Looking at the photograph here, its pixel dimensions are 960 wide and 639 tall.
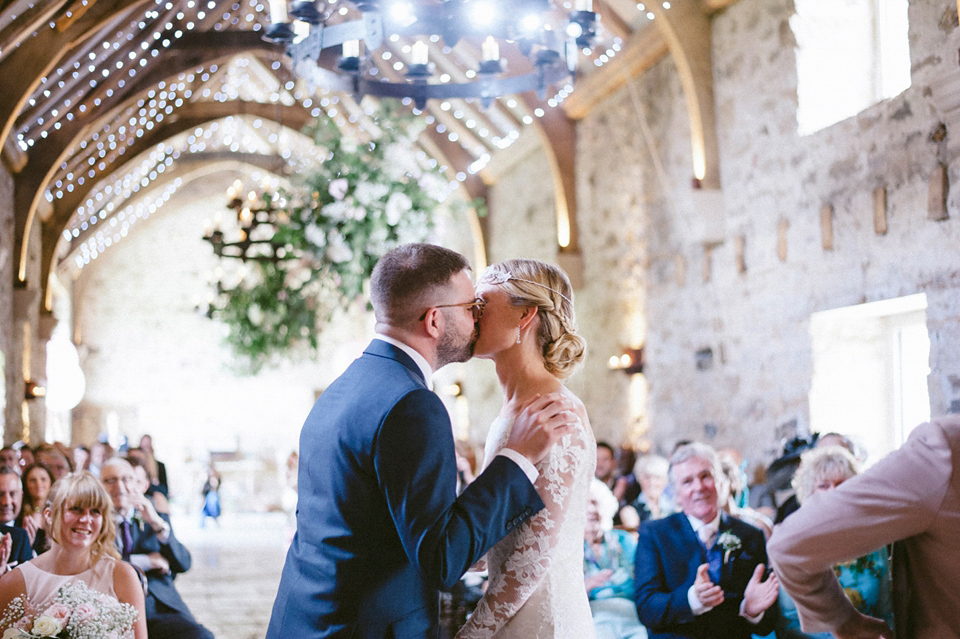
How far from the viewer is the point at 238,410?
710 inches

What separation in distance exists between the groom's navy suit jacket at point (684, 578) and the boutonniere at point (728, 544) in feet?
0.05

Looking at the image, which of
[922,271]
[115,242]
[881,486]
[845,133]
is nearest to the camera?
[881,486]

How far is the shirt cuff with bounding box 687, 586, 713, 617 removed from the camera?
2773 millimetres

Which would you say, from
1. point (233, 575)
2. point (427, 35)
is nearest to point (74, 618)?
point (427, 35)

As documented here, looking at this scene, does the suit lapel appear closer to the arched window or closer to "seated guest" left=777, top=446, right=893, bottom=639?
"seated guest" left=777, top=446, right=893, bottom=639

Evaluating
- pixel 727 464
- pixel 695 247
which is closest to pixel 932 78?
pixel 727 464

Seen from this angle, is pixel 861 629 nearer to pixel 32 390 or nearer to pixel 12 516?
pixel 12 516

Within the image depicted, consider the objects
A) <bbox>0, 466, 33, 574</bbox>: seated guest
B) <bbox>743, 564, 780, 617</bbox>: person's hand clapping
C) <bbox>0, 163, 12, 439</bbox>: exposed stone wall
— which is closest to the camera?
<bbox>743, 564, 780, 617</bbox>: person's hand clapping

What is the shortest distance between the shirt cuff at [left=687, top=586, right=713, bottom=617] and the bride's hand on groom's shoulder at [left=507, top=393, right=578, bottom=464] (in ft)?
3.93

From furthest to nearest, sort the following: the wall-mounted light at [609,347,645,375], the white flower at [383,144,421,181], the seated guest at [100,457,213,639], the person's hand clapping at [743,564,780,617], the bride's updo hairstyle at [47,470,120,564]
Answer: the wall-mounted light at [609,347,645,375] → the white flower at [383,144,421,181] → the seated guest at [100,457,213,639] → the bride's updo hairstyle at [47,470,120,564] → the person's hand clapping at [743,564,780,617]

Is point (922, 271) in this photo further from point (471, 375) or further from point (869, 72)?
point (471, 375)

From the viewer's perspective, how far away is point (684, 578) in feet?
9.81

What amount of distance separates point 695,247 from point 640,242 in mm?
993

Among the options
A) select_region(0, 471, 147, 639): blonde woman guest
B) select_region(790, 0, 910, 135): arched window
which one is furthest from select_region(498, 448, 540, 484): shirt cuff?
select_region(790, 0, 910, 135): arched window
